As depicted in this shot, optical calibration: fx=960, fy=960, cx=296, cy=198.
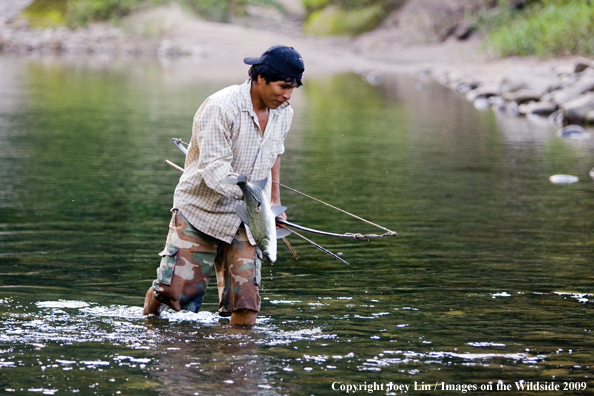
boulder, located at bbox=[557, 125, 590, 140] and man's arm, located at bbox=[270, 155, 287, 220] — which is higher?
boulder, located at bbox=[557, 125, 590, 140]

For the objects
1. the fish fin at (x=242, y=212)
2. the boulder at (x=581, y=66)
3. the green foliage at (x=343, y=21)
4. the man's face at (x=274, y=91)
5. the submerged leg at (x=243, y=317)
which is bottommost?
the submerged leg at (x=243, y=317)

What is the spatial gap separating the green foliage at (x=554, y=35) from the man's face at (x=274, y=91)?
2067 cm

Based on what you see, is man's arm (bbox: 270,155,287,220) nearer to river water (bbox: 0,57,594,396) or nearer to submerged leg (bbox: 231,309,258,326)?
submerged leg (bbox: 231,309,258,326)

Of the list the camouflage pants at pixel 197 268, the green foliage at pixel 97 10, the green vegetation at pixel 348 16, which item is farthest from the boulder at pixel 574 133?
the green foliage at pixel 97 10

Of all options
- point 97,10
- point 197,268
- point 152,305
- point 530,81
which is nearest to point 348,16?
point 97,10

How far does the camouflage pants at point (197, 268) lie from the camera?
15.7 ft

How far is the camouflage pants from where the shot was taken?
480 centimetres

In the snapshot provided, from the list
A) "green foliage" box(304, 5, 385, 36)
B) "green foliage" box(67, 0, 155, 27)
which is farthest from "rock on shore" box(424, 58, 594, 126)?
"green foliage" box(67, 0, 155, 27)

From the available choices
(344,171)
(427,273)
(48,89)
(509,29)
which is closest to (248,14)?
(509,29)

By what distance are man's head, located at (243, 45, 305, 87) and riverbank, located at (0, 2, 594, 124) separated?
16680 mm

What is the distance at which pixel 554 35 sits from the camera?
25.0 meters

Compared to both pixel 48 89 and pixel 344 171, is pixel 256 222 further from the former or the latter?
pixel 48 89

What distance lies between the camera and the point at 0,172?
10.4 meters

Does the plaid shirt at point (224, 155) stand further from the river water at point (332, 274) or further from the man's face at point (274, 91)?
the river water at point (332, 274)
